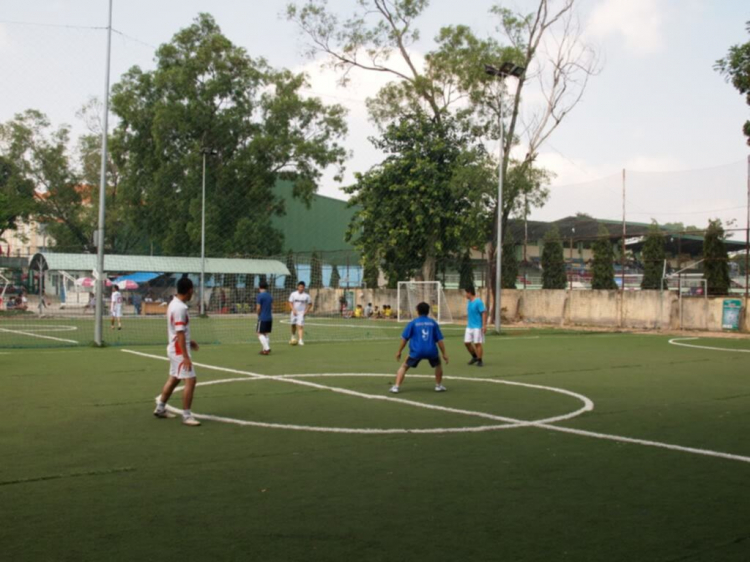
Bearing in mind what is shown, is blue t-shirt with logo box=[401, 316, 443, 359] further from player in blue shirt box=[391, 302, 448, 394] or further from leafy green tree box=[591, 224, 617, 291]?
leafy green tree box=[591, 224, 617, 291]

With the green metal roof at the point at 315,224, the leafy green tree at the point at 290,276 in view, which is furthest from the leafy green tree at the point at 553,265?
the green metal roof at the point at 315,224

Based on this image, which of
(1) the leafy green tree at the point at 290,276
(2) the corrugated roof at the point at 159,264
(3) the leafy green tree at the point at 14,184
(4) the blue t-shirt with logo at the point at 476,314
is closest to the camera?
(4) the blue t-shirt with logo at the point at 476,314

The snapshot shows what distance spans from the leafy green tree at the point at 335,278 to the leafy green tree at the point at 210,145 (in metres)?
5.31

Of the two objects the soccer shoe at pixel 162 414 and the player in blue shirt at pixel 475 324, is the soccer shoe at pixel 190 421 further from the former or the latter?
the player in blue shirt at pixel 475 324

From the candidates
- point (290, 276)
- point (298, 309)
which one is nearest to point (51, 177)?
point (290, 276)

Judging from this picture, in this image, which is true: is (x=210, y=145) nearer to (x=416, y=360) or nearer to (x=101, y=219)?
(x=101, y=219)

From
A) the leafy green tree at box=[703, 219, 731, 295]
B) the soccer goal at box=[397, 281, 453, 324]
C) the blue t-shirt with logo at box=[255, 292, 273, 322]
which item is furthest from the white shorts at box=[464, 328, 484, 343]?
the soccer goal at box=[397, 281, 453, 324]

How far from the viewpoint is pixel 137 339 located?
2606cm

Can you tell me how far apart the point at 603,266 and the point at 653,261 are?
3133 millimetres

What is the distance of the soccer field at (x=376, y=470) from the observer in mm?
5238

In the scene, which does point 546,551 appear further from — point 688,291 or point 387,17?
point 387,17

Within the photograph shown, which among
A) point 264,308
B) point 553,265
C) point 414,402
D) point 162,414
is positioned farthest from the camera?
point 553,265

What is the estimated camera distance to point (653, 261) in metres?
36.1

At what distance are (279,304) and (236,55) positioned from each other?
2129cm
